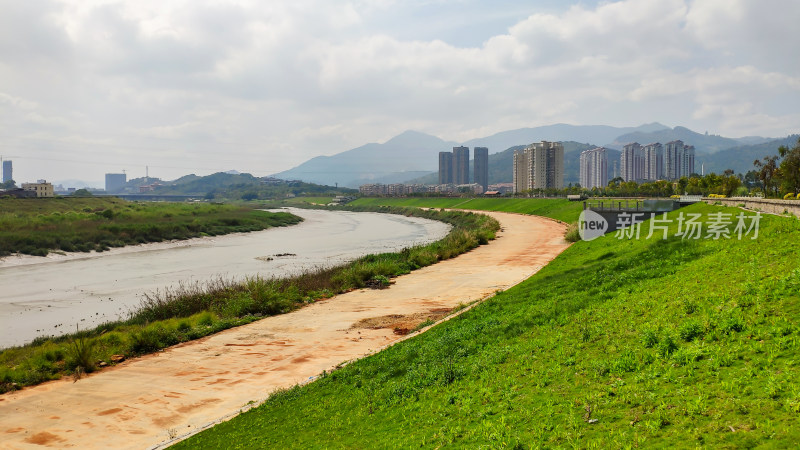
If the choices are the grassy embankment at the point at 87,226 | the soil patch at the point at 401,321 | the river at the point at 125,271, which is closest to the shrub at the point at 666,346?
the soil patch at the point at 401,321

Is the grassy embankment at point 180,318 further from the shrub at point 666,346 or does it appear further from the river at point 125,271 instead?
the shrub at point 666,346

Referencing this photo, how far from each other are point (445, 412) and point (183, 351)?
12423 millimetres

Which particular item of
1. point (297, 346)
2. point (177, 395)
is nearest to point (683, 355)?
point (177, 395)

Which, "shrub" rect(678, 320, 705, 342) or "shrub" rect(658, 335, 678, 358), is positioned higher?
"shrub" rect(678, 320, 705, 342)

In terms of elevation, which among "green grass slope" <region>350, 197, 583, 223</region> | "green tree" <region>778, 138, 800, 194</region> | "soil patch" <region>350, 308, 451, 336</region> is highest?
"green tree" <region>778, 138, 800, 194</region>

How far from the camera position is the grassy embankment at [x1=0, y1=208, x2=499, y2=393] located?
15.4 m

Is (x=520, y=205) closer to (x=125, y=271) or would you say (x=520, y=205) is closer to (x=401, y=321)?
(x=125, y=271)

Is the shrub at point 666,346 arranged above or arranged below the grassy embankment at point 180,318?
above

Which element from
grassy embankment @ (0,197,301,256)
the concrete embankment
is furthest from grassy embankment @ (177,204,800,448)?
grassy embankment @ (0,197,301,256)

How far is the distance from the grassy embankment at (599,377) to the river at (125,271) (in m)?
17.4

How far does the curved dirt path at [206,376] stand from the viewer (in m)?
11.2

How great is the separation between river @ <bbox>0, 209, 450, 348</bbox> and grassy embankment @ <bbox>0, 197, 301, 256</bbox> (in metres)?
2.21

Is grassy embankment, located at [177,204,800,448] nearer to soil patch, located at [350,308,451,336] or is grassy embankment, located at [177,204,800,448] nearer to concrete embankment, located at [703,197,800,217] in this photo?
soil patch, located at [350,308,451,336]

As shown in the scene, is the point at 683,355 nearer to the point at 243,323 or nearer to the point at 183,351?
the point at 183,351
